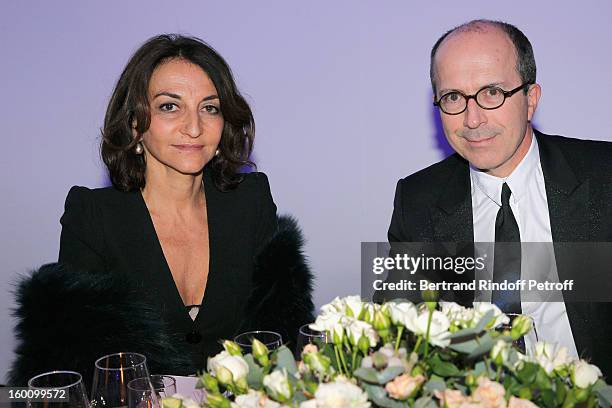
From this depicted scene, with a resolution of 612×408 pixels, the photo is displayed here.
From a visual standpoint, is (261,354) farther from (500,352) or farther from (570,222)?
(570,222)

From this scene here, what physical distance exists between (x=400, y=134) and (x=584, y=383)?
7.11 ft

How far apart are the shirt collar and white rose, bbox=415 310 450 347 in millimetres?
1683

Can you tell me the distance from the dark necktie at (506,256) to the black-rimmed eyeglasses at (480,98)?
337 mm

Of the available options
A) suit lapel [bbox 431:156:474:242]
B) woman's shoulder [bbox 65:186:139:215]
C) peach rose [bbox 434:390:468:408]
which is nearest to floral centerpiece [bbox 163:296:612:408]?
peach rose [bbox 434:390:468:408]

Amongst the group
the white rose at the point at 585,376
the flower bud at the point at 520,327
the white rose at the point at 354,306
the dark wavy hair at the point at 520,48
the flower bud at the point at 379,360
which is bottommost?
the white rose at the point at 585,376

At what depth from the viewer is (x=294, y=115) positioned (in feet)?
10.3

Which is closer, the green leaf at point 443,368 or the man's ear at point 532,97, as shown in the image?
the green leaf at point 443,368

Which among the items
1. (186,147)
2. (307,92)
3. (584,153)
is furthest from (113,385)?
(307,92)

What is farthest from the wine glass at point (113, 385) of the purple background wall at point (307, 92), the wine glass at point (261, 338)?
the purple background wall at point (307, 92)

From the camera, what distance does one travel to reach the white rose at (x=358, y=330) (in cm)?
96

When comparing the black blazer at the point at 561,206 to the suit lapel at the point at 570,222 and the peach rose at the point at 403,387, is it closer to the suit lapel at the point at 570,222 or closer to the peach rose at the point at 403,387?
the suit lapel at the point at 570,222

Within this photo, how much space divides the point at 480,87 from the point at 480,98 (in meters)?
0.04

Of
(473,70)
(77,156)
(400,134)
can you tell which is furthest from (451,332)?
(77,156)

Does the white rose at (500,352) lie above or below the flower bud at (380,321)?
below
